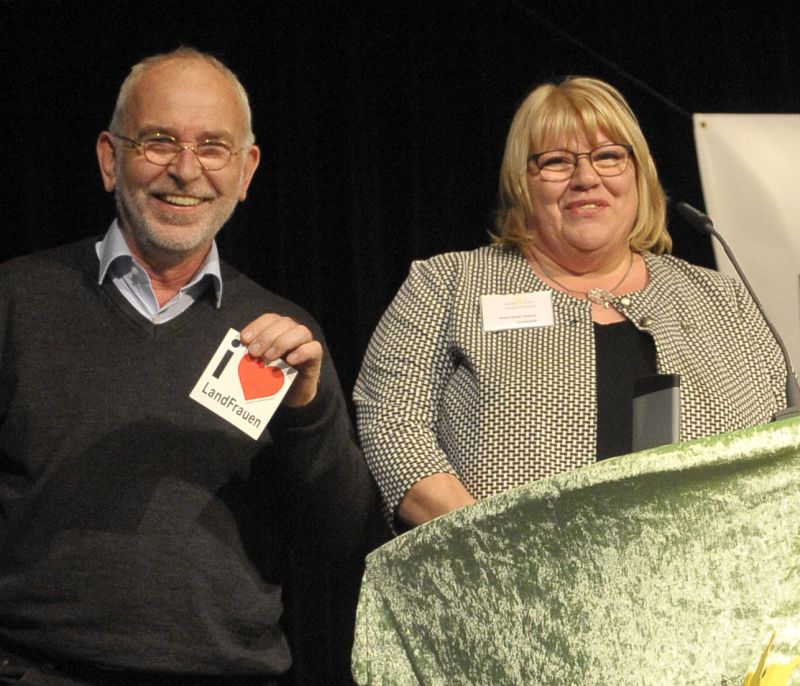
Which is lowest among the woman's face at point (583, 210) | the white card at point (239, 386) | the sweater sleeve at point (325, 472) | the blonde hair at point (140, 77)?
the sweater sleeve at point (325, 472)

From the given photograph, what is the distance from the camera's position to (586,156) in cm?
231

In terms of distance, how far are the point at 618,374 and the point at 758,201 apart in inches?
31.0

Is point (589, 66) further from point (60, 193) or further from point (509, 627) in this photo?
point (509, 627)

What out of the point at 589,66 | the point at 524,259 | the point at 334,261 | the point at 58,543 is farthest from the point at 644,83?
the point at 58,543

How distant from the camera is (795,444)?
118 centimetres

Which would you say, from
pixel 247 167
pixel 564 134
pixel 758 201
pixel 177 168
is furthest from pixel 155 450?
Answer: pixel 758 201

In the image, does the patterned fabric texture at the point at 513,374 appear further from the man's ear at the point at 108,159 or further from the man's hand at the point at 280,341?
the man's ear at the point at 108,159

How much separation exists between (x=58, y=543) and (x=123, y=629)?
0.18m

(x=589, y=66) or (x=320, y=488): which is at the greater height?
(x=589, y=66)

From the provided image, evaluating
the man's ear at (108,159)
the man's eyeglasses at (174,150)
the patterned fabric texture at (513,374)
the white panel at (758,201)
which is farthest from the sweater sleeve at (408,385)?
the white panel at (758,201)

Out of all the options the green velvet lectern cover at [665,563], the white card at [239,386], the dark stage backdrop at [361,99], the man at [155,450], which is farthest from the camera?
the dark stage backdrop at [361,99]

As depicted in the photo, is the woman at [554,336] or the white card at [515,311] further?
the white card at [515,311]

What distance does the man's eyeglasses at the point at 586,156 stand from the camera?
2.31m

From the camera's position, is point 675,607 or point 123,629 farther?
point 123,629
